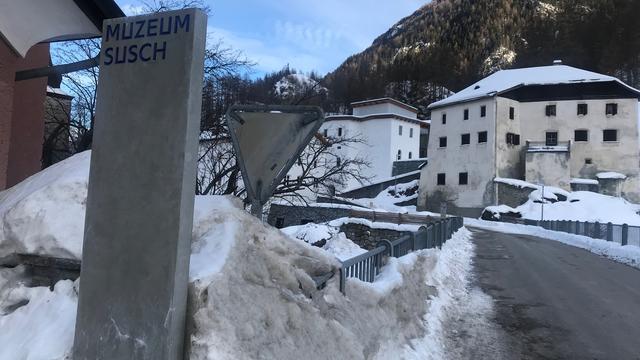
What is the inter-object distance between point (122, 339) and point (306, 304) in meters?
1.50

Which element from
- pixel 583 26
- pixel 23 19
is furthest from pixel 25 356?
pixel 583 26

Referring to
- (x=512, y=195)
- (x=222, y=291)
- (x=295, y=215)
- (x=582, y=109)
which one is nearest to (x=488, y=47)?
(x=582, y=109)

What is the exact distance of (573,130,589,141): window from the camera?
6288 cm

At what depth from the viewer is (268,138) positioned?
188 inches

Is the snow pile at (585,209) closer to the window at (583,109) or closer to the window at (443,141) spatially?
the window at (583,109)

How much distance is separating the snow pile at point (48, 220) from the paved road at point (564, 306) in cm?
554

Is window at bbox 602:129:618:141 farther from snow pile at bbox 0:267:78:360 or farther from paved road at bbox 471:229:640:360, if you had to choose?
snow pile at bbox 0:267:78:360

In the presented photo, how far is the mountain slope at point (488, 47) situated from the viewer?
92250 mm

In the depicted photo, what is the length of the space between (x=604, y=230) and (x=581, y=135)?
134ft

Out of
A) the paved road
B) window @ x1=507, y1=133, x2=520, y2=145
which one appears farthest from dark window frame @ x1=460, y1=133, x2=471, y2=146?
the paved road

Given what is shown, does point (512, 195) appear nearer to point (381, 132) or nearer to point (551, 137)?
point (551, 137)

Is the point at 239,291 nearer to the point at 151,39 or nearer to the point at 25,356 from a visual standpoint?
the point at 25,356

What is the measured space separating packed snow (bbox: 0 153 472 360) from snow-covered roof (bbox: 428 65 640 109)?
6196cm

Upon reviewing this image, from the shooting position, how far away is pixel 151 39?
353 centimetres
